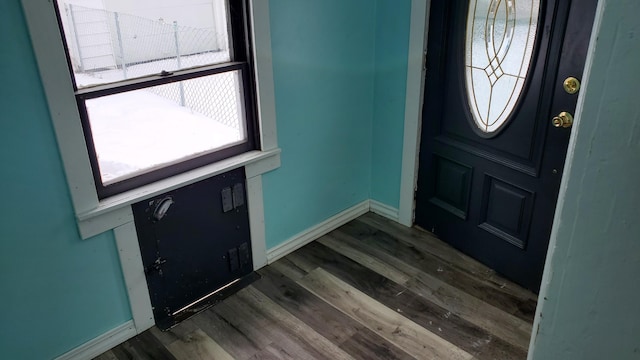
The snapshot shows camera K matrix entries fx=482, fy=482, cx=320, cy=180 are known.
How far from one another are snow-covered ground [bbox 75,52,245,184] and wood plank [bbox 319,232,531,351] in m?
1.08

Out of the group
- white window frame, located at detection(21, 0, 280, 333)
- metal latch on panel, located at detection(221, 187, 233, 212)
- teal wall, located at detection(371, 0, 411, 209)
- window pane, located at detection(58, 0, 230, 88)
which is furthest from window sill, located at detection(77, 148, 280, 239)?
teal wall, located at detection(371, 0, 411, 209)

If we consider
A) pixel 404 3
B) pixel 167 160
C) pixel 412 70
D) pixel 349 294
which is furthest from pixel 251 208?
pixel 404 3

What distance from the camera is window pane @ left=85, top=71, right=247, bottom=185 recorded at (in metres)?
2.04

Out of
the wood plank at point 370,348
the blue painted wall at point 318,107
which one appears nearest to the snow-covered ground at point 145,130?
the blue painted wall at point 318,107

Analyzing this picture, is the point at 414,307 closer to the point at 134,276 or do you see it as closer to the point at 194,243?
the point at 194,243

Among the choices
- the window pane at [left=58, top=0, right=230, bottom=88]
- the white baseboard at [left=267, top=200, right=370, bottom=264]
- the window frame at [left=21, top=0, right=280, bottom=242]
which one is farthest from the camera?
the white baseboard at [left=267, top=200, right=370, bottom=264]

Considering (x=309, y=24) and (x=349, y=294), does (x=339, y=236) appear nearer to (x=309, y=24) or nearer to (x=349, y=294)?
(x=349, y=294)

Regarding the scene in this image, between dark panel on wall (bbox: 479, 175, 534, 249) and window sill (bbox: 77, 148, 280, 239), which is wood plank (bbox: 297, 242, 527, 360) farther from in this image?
window sill (bbox: 77, 148, 280, 239)

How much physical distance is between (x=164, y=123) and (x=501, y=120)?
65.5 inches

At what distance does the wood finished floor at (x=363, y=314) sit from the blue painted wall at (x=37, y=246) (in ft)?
0.93

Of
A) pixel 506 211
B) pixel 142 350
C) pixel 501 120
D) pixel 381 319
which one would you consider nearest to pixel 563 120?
pixel 501 120

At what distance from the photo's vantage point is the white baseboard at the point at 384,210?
3227 mm

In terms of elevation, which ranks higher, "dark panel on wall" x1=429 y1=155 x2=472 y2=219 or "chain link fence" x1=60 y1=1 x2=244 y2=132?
"chain link fence" x1=60 y1=1 x2=244 y2=132

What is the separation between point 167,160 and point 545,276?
6.51ft
